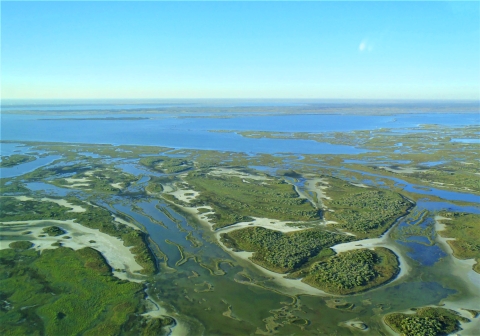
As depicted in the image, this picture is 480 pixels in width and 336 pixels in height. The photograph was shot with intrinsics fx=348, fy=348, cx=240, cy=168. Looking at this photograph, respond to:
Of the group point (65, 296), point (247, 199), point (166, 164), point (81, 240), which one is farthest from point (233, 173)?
point (65, 296)

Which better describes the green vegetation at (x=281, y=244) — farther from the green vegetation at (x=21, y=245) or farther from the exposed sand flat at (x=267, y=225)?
the green vegetation at (x=21, y=245)

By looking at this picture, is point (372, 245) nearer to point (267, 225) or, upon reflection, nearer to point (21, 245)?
point (267, 225)

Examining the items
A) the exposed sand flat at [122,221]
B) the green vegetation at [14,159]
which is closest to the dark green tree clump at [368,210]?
the exposed sand flat at [122,221]

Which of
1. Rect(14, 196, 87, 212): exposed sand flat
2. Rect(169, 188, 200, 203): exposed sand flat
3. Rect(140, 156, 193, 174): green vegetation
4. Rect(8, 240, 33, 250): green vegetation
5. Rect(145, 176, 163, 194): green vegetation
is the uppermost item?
Rect(140, 156, 193, 174): green vegetation

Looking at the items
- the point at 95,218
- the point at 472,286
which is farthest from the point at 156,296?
the point at 472,286

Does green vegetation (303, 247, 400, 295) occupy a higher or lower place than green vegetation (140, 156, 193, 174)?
lower

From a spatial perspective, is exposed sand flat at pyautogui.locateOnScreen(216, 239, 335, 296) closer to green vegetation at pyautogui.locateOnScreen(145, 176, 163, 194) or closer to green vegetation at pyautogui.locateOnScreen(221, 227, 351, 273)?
green vegetation at pyautogui.locateOnScreen(221, 227, 351, 273)

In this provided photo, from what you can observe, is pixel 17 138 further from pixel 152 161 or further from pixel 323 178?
pixel 323 178

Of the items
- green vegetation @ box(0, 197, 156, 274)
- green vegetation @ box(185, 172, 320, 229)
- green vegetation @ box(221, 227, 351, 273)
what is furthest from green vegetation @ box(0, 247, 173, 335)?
green vegetation @ box(185, 172, 320, 229)
